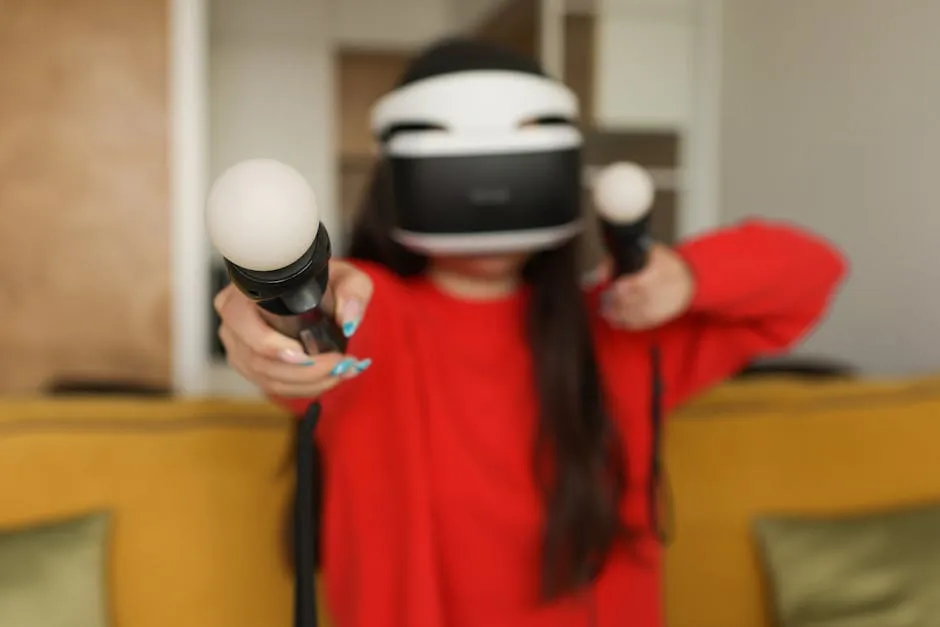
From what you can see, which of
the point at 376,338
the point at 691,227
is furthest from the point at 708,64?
the point at 376,338

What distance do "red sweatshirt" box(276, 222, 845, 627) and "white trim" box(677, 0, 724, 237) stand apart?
4.12 feet

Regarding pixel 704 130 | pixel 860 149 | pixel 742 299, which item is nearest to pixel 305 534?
pixel 742 299

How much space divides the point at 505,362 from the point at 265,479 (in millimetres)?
496

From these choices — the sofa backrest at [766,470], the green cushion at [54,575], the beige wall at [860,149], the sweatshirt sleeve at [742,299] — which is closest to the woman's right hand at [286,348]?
the sweatshirt sleeve at [742,299]

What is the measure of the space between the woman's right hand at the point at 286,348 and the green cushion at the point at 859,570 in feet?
3.00

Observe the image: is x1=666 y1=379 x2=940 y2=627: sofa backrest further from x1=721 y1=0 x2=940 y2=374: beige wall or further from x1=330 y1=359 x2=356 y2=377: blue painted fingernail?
x1=330 y1=359 x2=356 y2=377: blue painted fingernail

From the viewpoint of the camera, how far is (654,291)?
917mm

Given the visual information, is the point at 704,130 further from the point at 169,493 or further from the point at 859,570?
the point at 169,493

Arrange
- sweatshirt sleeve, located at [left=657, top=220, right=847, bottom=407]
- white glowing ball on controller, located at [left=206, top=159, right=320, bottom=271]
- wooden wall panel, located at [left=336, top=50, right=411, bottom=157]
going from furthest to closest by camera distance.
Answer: wooden wall panel, located at [left=336, top=50, right=411, bottom=157], sweatshirt sleeve, located at [left=657, top=220, right=847, bottom=407], white glowing ball on controller, located at [left=206, top=159, right=320, bottom=271]

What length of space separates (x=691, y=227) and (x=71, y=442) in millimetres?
1642

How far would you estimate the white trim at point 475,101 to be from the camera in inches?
34.3

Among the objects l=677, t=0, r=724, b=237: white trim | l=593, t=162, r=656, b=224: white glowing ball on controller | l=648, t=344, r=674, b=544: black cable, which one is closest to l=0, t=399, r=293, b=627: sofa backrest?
l=648, t=344, r=674, b=544: black cable

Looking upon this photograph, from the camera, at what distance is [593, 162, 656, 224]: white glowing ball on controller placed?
0.84m

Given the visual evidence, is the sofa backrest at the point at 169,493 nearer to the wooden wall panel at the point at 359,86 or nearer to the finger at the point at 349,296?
the finger at the point at 349,296
